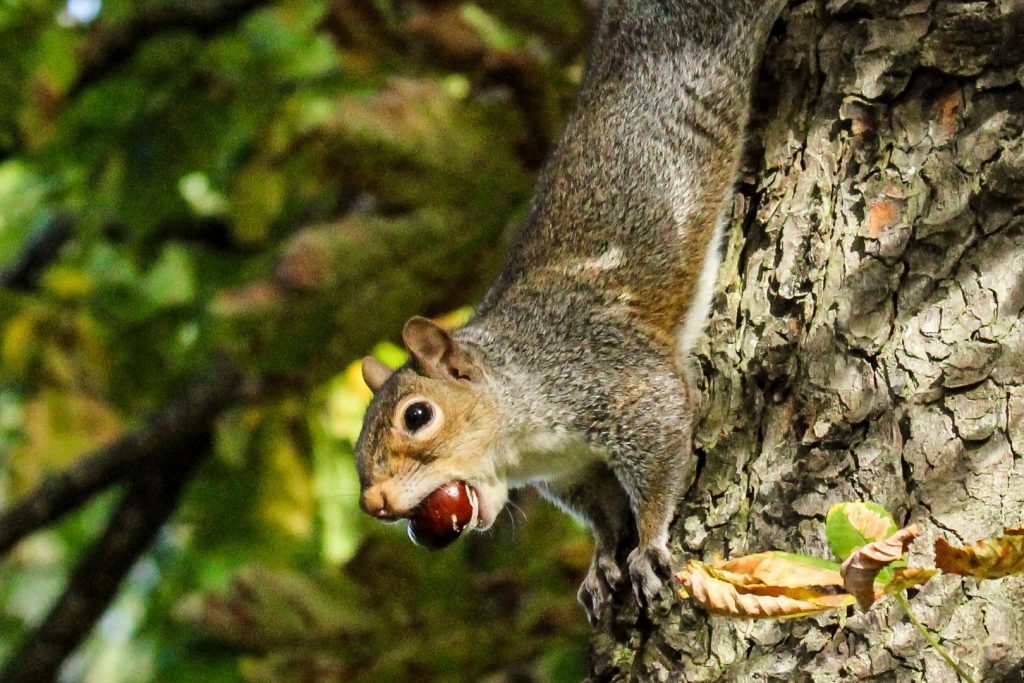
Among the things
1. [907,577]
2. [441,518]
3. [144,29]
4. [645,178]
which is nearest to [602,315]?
[645,178]

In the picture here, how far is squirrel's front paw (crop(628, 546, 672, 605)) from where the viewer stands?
2124mm

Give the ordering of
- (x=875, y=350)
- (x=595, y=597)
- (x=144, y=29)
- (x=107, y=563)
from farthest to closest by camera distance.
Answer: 1. (x=107, y=563)
2. (x=144, y=29)
3. (x=595, y=597)
4. (x=875, y=350)

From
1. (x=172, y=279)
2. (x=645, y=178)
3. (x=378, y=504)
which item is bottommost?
(x=378, y=504)

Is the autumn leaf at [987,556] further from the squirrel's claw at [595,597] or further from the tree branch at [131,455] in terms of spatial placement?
the tree branch at [131,455]

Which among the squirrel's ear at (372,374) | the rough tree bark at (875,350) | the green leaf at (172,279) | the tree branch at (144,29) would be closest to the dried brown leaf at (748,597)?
the rough tree bark at (875,350)

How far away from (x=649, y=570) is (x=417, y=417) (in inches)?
31.5

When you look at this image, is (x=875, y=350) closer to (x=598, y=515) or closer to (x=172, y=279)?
(x=598, y=515)

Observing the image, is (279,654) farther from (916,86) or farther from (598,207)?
(916,86)

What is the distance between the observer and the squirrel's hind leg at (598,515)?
2.38 m

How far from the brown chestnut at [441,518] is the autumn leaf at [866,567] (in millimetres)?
1493

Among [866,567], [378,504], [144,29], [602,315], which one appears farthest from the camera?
[144,29]

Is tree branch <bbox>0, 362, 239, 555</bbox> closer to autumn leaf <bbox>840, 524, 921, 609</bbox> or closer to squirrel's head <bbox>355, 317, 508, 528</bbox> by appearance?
squirrel's head <bbox>355, 317, 508, 528</bbox>

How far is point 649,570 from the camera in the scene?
7.13 ft

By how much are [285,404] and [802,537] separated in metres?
2.41
